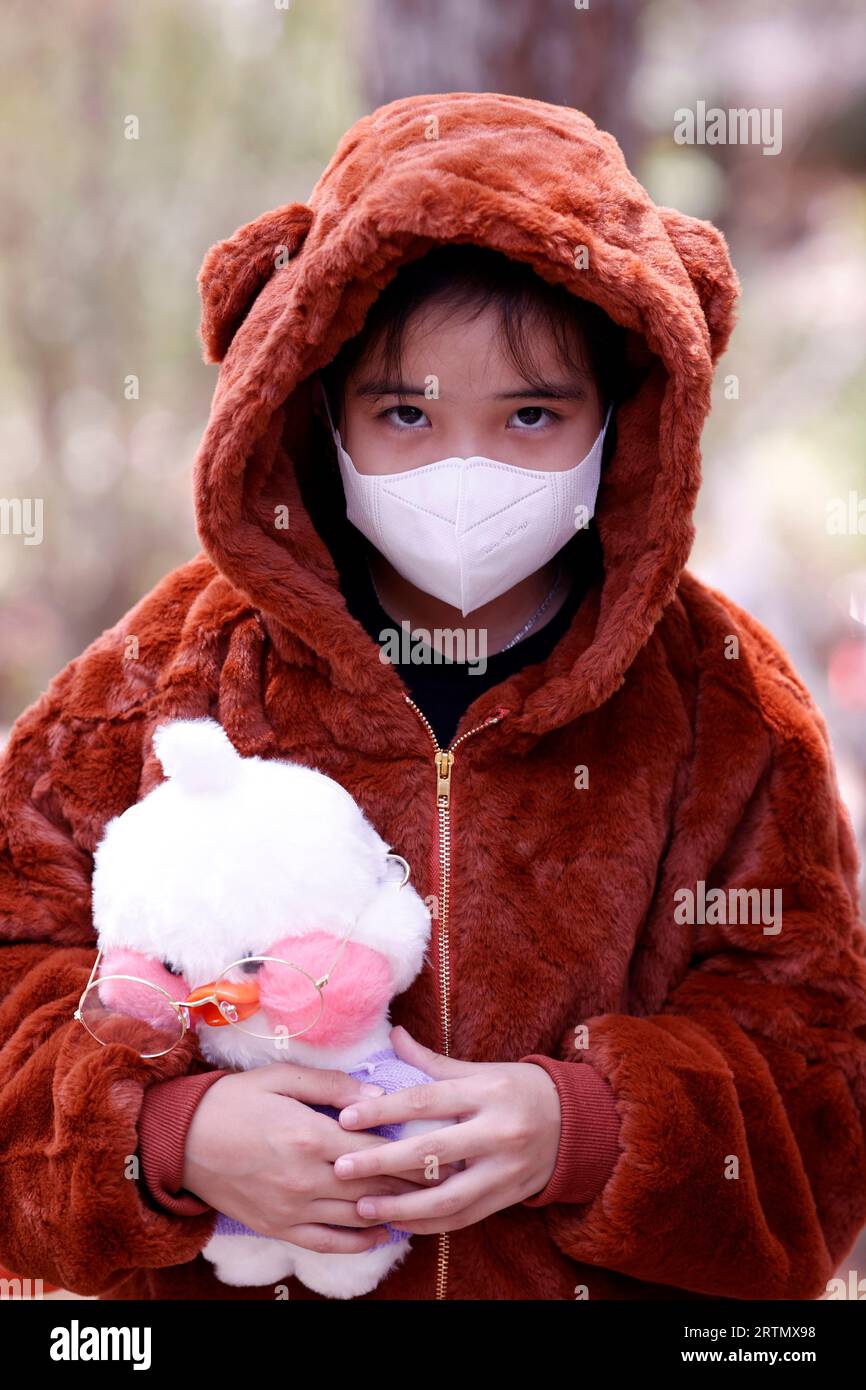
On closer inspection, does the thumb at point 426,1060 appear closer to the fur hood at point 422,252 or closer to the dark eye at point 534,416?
the fur hood at point 422,252

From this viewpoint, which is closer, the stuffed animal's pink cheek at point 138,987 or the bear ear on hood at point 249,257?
the stuffed animal's pink cheek at point 138,987

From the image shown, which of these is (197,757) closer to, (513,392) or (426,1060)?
(426,1060)

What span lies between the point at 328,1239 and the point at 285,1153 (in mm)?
97

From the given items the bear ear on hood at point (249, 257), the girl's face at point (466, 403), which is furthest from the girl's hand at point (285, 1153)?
the bear ear on hood at point (249, 257)

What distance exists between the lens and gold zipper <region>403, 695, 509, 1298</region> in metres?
1.37

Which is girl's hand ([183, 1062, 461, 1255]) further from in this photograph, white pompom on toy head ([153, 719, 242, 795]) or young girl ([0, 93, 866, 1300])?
white pompom on toy head ([153, 719, 242, 795])

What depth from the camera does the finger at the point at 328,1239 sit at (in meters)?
1.25

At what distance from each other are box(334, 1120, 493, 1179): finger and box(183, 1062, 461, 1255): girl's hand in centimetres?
2

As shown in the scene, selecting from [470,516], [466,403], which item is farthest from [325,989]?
[466,403]

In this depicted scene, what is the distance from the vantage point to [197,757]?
1189 millimetres

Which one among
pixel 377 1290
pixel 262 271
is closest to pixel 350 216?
pixel 262 271

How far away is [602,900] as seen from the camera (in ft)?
4.58

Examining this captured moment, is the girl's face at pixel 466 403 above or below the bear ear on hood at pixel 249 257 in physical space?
below

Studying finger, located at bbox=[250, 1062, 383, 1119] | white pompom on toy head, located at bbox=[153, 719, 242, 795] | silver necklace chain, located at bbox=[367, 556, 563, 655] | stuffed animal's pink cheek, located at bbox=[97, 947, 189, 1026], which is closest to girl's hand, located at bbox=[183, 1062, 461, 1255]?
finger, located at bbox=[250, 1062, 383, 1119]
